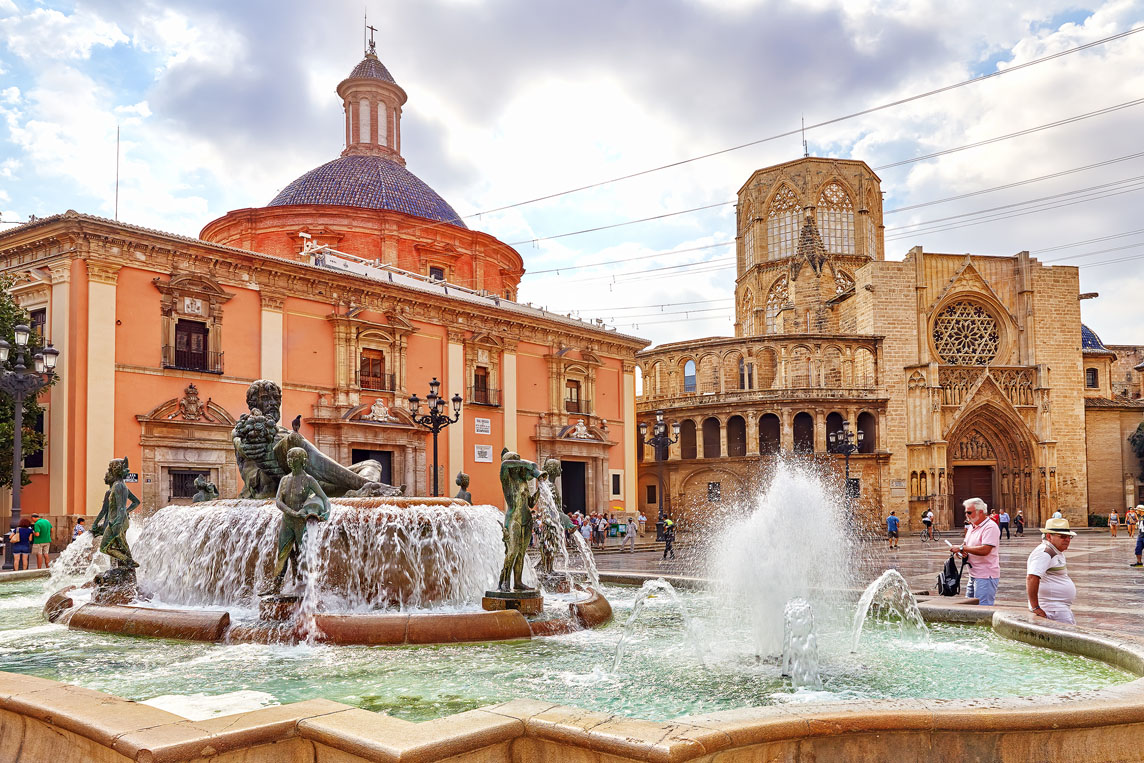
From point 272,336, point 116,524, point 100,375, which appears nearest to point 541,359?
point 272,336

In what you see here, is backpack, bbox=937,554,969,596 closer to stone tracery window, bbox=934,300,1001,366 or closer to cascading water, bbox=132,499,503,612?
cascading water, bbox=132,499,503,612

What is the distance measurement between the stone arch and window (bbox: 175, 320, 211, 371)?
3109 centimetres

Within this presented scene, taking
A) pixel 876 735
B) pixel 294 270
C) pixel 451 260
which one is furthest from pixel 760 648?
pixel 451 260

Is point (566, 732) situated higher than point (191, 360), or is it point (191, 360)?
point (191, 360)

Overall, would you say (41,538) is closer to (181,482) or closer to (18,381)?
(18,381)

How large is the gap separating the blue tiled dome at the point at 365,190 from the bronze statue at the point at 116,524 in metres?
21.9

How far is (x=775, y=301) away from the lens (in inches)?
1875

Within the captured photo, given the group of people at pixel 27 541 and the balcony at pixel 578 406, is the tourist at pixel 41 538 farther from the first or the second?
the balcony at pixel 578 406

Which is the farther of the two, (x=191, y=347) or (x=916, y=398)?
(x=916, y=398)

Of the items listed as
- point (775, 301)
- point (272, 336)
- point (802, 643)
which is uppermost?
point (775, 301)

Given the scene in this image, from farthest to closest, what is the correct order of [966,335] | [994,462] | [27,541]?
[966,335]
[994,462]
[27,541]

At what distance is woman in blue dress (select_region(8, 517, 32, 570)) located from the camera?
13.7 meters

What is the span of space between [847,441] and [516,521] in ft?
76.3

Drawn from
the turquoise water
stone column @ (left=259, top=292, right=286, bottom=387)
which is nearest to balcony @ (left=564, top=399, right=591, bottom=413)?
stone column @ (left=259, top=292, right=286, bottom=387)
